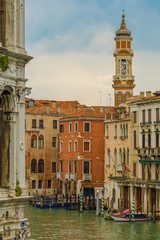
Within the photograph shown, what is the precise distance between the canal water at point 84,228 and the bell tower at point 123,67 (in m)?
24.1

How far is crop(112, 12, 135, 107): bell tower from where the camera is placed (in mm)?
62500

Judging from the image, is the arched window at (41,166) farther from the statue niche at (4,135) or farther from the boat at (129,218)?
the statue niche at (4,135)

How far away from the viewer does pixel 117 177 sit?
1626 inches

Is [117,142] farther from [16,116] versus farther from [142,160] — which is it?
[16,116]

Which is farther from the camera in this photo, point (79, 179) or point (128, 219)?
point (79, 179)

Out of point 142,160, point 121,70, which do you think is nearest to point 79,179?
point 142,160

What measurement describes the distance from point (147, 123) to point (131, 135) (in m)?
2.31

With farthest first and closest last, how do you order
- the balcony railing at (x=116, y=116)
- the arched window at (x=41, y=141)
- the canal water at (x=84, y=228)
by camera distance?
the arched window at (x=41, y=141) → the balcony railing at (x=116, y=116) → the canal water at (x=84, y=228)

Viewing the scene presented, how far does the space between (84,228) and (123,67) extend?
32.4m

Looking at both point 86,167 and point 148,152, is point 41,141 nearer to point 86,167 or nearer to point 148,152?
point 86,167

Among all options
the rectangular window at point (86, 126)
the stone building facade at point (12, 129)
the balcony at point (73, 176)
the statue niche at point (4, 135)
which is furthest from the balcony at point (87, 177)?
the statue niche at point (4, 135)

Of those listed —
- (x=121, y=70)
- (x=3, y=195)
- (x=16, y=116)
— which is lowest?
(x=3, y=195)

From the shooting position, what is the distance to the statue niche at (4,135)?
9242 millimetres

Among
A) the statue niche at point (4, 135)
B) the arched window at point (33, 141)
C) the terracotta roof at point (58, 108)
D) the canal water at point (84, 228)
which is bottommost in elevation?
the canal water at point (84, 228)
